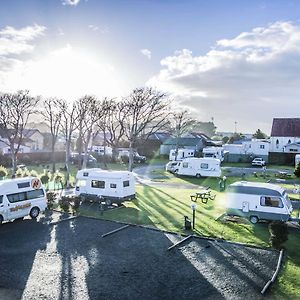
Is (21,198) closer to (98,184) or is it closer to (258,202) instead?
(98,184)

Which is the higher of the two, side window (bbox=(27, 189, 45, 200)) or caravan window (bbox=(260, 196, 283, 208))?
caravan window (bbox=(260, 196, 283, 208))

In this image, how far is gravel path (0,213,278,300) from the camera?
11.5 metres

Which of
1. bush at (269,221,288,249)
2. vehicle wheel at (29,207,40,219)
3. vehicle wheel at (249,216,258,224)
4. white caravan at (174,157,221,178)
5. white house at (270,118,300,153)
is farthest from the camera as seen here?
white house at (270,118,300,153)

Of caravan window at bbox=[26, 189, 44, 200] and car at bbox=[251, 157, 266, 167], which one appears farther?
car at bbox=[251, 157, 266, 167]

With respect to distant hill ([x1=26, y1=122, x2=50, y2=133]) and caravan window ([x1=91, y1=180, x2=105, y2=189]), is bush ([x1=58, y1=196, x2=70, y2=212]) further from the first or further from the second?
distant hill ([x1=26, y1=122, x2=50, y2=133])

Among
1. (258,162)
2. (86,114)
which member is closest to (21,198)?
(86,114)

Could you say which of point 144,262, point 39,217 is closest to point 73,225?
point 39,217

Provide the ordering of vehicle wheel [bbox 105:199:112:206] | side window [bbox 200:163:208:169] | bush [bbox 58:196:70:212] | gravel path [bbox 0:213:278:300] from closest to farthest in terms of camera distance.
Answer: gravel path [bbox 0:213:278:300], bush [bbox 58:196:70:212], vehicle wheel [bbox 105:199:112:206], side window [bbox 200:163:208:169]

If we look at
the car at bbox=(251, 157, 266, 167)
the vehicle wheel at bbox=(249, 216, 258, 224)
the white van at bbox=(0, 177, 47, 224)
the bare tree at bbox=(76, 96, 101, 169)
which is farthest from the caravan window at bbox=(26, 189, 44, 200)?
the car at bbox=(251, 157, 266, 167)

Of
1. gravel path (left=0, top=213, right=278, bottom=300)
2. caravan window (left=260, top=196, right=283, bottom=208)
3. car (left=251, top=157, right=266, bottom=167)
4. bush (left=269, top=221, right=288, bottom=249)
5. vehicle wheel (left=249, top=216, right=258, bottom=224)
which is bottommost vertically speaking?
gravel path (left=0, top=213, right=278, bottom=300)

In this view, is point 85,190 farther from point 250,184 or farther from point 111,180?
point 250,184

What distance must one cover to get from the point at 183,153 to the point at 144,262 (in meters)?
44.1

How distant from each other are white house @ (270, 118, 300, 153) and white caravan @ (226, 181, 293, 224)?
46128 mm

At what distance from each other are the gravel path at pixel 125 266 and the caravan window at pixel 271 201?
4915mm
